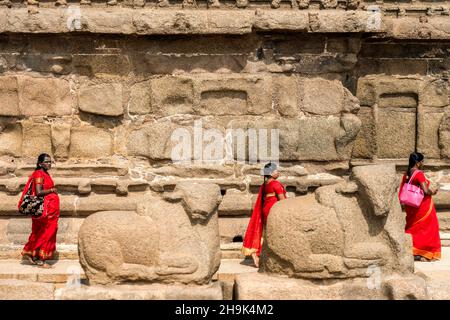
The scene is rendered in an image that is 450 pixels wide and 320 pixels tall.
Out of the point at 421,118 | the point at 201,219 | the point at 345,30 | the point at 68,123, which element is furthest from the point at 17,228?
the point at 421,118

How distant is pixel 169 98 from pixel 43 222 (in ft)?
6.95

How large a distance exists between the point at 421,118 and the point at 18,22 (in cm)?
513

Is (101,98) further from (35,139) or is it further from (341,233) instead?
(341,233)

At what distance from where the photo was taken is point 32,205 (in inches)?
321

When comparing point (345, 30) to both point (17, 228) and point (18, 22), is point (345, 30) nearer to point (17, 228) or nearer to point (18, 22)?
point (18, 22)

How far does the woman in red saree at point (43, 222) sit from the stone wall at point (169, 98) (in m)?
0.93

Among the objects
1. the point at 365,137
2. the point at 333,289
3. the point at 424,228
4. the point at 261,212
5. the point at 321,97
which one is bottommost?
the point at 333,289

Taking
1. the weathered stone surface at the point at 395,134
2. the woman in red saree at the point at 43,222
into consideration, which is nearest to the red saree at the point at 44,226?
the woman in red saree at the point at 43,222

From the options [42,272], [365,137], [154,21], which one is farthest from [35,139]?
[365,137]

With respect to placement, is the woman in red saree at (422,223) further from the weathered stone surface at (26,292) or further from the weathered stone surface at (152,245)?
the weathered stone surface at (26,292)

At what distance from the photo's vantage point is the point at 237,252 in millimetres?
8867

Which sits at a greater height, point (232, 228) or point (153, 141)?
point (153, 141)

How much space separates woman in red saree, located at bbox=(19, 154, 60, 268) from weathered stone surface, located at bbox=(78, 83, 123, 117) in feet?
4.06

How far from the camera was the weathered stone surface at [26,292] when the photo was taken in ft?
21.0
